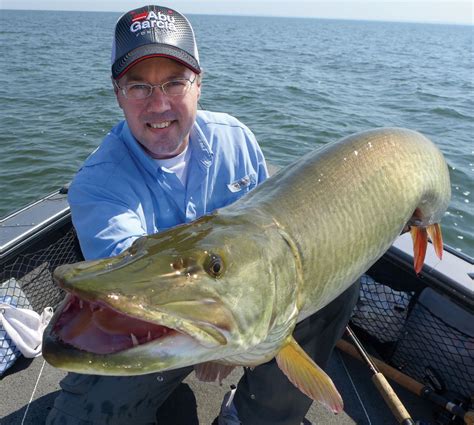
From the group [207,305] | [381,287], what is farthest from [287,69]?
[207,305]

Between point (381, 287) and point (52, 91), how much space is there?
1209 cm

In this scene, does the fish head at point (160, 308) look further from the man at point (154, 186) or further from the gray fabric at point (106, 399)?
the gray fabric at point (106, 399)

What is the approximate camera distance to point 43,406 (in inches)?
103

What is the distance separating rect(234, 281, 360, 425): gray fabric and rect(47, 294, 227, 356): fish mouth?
1027mm

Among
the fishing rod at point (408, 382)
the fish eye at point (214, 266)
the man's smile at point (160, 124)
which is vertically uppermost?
the man's smile at point (160, 124)

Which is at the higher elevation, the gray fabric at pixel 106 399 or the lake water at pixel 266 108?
the gray fabric at pixel 106 399

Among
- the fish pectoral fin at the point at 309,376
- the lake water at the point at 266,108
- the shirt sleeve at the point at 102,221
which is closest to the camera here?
the fish pectoral fin at the point at 309,376

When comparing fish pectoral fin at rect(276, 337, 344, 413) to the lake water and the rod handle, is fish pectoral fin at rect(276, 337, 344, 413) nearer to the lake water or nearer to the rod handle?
the rod handle

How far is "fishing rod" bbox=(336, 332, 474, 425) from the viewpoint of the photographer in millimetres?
2475

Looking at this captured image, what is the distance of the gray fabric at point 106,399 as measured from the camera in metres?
1.96

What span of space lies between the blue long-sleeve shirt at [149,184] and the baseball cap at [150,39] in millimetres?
339

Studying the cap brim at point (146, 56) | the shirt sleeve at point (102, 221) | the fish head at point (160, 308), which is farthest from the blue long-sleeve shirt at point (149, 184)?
the fish head at point (160, 308)

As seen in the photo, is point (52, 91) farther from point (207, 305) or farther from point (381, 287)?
point (207, 305)

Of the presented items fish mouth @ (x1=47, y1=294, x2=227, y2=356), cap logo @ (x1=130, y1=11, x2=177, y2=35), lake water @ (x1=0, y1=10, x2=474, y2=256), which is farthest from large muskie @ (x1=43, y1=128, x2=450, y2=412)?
lake water @ (x1=0, y1=10, x2=474, y2=256)
